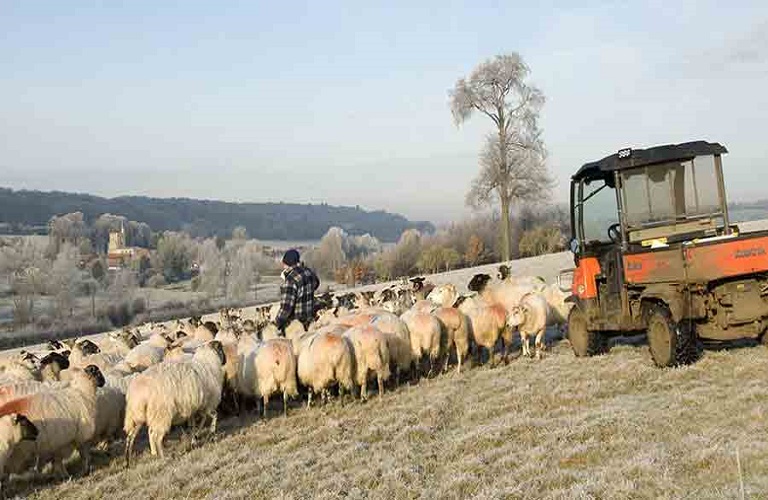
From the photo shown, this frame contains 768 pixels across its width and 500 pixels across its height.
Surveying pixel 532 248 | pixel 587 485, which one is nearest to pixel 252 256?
pixel 532 248

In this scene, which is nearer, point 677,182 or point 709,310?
point 709,310

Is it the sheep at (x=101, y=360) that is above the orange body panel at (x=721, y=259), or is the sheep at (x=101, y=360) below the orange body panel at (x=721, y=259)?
below

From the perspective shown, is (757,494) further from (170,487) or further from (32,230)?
(32,230)

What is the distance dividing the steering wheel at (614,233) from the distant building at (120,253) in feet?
265

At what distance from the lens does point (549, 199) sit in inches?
1602

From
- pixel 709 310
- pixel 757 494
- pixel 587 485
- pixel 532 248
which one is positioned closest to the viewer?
pixel 757 494

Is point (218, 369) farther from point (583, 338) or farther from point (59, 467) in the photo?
point (583, 338)

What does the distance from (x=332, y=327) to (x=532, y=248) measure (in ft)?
126

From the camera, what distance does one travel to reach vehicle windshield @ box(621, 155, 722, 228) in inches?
409

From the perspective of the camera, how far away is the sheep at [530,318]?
13016 mm

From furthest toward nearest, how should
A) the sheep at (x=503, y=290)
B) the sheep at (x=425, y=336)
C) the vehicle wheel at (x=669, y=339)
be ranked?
the sheep at (x=503, y=290) → the sheep at (x=425, y=336) → the vehicle wheel at (x=669, y=339)

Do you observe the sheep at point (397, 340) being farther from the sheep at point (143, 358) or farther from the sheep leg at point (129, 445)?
the sheep leg at point (129, 445)

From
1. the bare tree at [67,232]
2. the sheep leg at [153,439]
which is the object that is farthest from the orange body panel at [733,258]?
the bare tree at [67,232]

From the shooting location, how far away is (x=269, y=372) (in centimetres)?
1051
